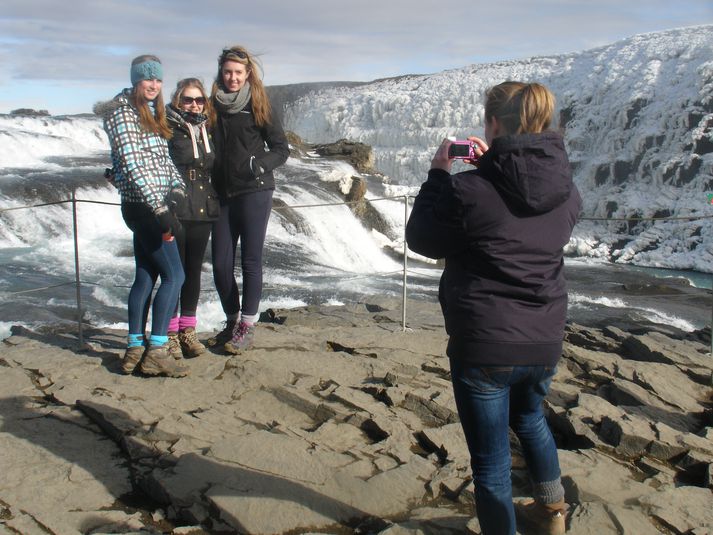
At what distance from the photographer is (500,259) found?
7.18ft

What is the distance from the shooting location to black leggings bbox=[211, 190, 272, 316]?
14.3 feet

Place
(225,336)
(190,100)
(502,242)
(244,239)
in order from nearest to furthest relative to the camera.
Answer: (502,242) → (190,100) → (244,239) → (225,336)

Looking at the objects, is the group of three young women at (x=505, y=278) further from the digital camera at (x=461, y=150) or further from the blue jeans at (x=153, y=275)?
the blue jeans at (x=153, y=275)

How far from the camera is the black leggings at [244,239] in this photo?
14.3ft

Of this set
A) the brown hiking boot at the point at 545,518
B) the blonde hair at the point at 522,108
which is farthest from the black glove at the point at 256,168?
the brown hiking boot at the point at 545,518

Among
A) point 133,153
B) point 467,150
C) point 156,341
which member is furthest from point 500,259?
point 156,341

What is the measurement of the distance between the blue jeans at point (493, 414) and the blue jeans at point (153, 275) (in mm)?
2279

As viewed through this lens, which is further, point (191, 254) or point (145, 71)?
point (191, 254)

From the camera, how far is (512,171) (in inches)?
83.6

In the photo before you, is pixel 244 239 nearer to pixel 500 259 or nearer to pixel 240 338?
pixel 240 338

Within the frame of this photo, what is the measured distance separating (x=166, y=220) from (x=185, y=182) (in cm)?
41

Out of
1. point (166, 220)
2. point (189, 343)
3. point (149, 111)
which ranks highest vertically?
point (149, 111)

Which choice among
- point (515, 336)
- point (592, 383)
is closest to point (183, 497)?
point (515, 336)

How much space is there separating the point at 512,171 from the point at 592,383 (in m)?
3.24
